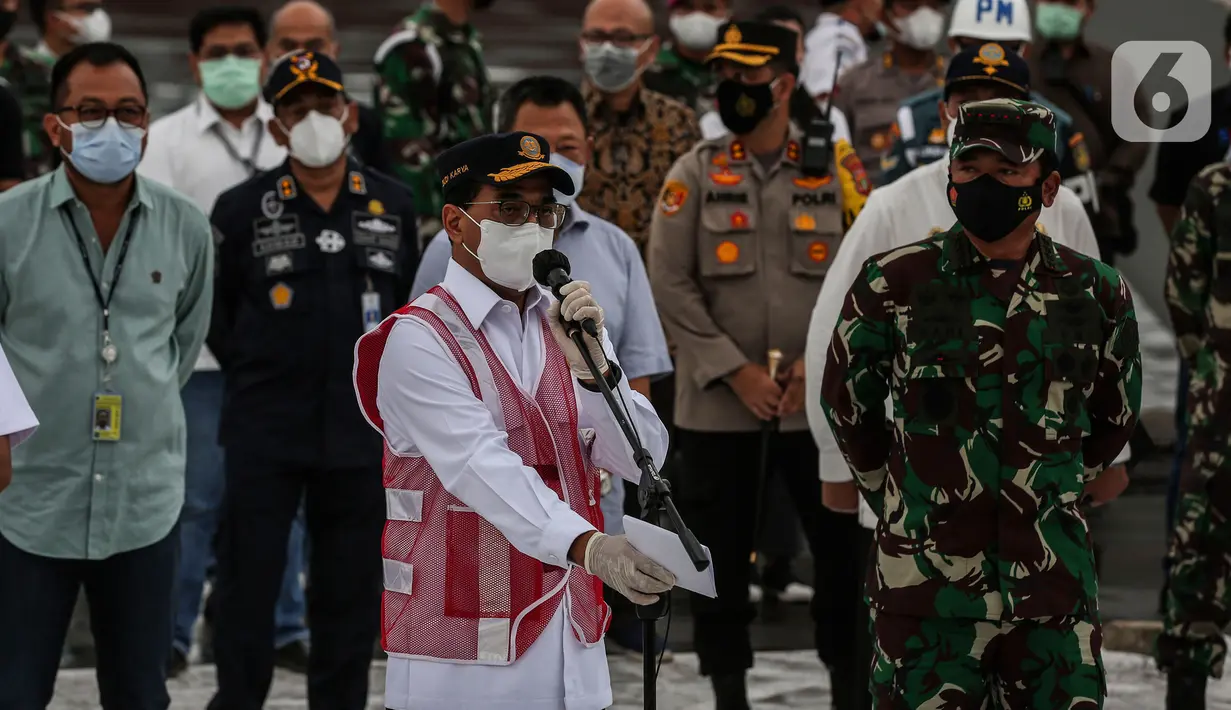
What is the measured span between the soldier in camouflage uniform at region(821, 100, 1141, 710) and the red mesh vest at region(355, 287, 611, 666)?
35.2 inches

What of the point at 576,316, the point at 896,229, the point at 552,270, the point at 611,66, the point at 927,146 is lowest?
the point at 576,316

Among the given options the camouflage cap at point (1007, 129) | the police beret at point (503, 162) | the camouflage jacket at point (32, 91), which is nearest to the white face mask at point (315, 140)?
the police beret at point (503, 162)

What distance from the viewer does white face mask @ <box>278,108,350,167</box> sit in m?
7.12

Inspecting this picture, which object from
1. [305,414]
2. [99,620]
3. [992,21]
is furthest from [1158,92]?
[99,620]

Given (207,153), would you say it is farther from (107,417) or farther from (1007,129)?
(1007,129)

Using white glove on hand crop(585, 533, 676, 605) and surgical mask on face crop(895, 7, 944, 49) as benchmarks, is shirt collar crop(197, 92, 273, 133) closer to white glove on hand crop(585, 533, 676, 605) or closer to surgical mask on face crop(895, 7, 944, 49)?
surgical mask on face crop(895, 7, 944, 49)

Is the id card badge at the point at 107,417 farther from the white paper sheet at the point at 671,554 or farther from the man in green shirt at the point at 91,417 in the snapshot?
the white paper sheet at the point at 671,554

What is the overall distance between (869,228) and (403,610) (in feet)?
8.02

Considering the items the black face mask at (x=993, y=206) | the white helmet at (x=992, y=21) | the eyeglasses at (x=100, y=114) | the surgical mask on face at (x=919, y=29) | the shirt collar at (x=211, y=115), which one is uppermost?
the surgical mask on face at (x=919, y=29)

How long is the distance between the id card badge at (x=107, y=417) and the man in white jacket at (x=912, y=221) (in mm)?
2071

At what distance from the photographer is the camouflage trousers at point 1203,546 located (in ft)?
23.6

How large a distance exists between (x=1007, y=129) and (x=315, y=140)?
2.80 m

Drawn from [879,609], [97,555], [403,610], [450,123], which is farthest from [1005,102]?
[450,123]

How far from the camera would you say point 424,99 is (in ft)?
31.3
